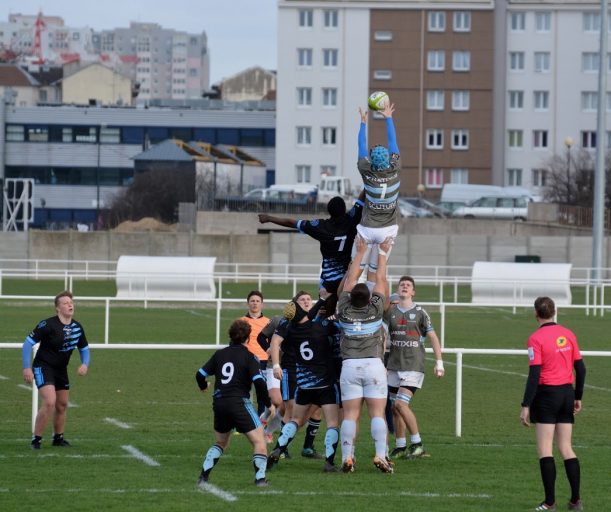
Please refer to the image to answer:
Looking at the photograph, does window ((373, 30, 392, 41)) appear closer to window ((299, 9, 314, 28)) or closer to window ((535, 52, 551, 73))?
window ((299, 9, 314, 28))

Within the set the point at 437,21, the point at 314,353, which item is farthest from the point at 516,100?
the point at 314,353

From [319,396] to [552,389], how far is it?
9.74 ft

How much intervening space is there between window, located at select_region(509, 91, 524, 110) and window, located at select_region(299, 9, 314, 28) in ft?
50.1

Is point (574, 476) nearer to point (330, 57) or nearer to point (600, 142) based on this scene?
point (600, 142)

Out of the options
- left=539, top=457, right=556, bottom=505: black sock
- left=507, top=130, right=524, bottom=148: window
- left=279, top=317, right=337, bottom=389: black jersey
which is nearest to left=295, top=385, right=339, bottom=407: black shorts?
left=279, top=317, right=337, bottom=389: black jersey

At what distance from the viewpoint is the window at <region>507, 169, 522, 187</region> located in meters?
102

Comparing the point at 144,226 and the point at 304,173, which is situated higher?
the point at 304,173

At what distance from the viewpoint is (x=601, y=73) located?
144ft

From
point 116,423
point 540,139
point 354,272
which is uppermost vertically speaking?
point 540,139

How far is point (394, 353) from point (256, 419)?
290 cm

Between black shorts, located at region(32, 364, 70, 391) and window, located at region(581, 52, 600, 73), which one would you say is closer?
black shorts, located at region(32, 364, 70, 391)

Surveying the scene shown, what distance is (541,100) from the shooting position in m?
102

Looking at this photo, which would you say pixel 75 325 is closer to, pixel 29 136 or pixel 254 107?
pixel 29 136

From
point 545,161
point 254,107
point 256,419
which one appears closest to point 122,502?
point 256,419
